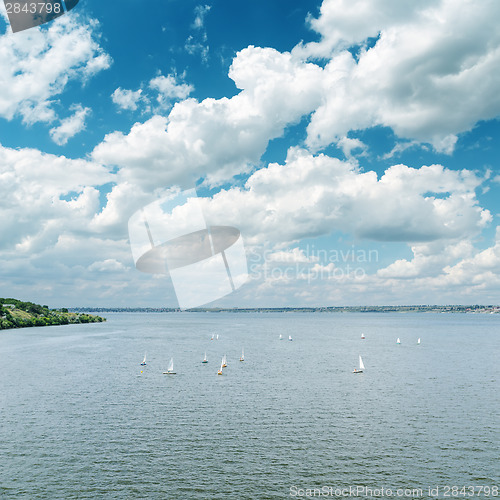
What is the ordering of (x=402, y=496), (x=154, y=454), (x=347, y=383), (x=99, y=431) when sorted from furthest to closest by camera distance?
(x=347, y=383) < (x=99, y=431) < (x=154, y=454) < (x=402, y=496)

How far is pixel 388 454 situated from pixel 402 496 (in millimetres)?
10316

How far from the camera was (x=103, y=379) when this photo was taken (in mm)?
99062

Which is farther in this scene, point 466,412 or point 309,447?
point 466,412

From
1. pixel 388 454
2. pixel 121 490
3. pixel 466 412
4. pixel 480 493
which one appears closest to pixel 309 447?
pixel 388 454

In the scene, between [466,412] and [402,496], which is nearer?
[402,496]

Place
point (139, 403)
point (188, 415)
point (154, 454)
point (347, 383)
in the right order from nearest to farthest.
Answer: point (154, 454), point (188, 415), point (139, 403), point (347, 383)

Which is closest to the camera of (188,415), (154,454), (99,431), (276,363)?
(154,454)

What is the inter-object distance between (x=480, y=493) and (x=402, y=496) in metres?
8.06

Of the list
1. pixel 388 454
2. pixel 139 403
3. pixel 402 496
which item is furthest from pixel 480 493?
pixel 139 403

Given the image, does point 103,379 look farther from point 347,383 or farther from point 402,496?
point 402,496

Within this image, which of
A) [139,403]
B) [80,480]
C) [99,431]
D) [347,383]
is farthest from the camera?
[347,383]

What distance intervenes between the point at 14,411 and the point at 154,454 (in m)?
32.2

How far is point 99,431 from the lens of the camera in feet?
193

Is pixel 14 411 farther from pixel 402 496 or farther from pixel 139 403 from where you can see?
pixel 402 496
